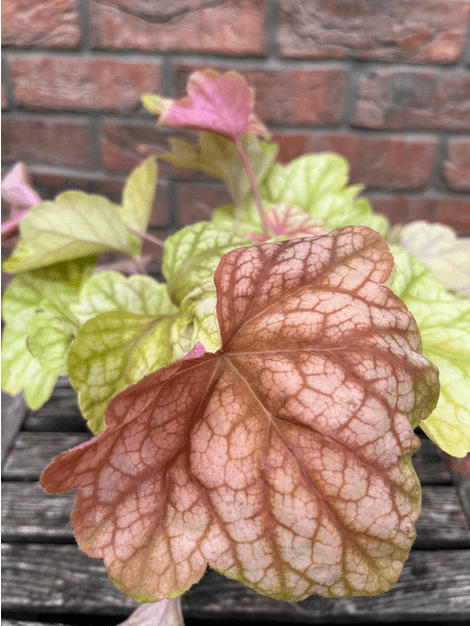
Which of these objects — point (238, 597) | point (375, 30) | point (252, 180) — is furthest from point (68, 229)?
point (375, 30)

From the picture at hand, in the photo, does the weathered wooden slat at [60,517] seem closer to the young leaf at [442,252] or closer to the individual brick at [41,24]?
the young leaf at [442,252]

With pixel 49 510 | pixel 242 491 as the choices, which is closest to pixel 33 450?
pixel 49 510

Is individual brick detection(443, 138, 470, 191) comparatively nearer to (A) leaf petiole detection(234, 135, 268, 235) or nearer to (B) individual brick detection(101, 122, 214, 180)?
(B) individual brick detection(101, 122, 214, 180)

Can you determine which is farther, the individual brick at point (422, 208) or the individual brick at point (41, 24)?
the individual brick at point (422, 208)

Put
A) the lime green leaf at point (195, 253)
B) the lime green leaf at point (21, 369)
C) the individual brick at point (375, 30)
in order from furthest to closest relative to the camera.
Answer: the individual brick at point (375, 30) → the lime green leaf at point (21, 369) → the lime green leaf at point (195, 253)

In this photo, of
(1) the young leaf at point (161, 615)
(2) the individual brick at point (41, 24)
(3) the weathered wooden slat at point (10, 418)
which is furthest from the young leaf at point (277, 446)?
(2) the individual brick at point (41, 24)

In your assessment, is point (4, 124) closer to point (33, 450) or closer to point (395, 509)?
point (33, 450)

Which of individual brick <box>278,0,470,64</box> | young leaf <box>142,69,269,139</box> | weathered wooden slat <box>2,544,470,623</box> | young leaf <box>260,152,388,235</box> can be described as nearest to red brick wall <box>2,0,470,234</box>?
individual brick <box>278,0,470,64</box>
